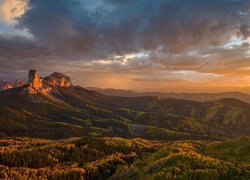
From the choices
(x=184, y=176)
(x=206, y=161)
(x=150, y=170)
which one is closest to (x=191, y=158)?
(x=206, y=161)

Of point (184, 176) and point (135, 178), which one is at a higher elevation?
point (184, 176)

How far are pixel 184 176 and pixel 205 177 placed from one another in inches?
398

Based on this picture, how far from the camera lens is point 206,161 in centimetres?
16600

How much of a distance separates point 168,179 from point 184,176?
8.46 meters

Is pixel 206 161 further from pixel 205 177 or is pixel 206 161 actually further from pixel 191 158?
pixel 205 177

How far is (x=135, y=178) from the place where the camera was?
568ft

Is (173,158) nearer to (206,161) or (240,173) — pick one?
(206,161)

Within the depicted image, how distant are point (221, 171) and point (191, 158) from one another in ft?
119

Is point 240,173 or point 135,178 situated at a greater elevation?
point 240,173

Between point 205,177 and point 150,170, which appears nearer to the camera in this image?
point 205,177

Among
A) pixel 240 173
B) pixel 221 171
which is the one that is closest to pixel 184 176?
pixel 221 171

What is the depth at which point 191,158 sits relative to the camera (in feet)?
571

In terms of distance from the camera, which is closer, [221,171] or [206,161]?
[221,171]

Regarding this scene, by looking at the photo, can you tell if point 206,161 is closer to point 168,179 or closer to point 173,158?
point 173,158
